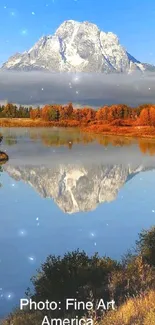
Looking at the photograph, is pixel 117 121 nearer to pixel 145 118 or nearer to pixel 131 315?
pixel 145 118

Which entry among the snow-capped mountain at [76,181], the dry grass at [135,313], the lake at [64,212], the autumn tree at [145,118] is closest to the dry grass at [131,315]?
the dry grass at [135,313]

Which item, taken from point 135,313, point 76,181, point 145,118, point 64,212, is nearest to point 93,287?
point 135,313

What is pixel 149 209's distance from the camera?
29.0 metres

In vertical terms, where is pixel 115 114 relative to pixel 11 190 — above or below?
above

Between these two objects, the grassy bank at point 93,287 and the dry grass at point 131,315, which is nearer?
the dry grass at point 131,315

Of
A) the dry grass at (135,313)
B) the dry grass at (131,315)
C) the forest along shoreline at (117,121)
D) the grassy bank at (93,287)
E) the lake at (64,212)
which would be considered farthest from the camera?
the forest along shoreline at (117,121)

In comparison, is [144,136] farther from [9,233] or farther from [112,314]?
[112,314]

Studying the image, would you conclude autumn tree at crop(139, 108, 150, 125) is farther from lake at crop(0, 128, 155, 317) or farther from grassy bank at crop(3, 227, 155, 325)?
grassy bank at crop(3, 227, 155, 325)

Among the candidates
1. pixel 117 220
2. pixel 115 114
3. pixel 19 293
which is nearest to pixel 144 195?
pixel 117 220

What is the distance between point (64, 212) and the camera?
27922 mm

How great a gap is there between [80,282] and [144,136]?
345ft

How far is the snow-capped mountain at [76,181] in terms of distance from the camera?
32.5 metres

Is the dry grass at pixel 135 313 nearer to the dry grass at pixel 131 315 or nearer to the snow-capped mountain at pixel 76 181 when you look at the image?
the dry grass at pixel 131 315

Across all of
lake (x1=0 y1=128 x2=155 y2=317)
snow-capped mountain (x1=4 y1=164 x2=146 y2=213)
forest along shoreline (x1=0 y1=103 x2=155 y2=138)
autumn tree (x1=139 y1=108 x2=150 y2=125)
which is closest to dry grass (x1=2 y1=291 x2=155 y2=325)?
lake (x1=0 y1=128 x2=155 y2=317)
